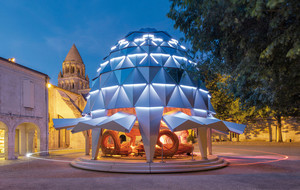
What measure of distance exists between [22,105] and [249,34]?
20.7 meters

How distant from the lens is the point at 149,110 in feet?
54.9

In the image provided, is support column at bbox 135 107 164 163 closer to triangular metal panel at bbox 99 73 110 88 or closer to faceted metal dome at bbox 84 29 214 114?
faceted metal dome at bbox 84 29 214 114

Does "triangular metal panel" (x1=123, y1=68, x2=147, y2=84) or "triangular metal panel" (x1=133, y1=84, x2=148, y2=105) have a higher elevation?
"triangular metal panel" (x1=123, y1=68, x2=147, y2=84)

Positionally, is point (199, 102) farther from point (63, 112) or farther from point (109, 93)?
point (63, 112)

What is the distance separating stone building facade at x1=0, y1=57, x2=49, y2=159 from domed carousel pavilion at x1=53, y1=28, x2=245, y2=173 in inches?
198

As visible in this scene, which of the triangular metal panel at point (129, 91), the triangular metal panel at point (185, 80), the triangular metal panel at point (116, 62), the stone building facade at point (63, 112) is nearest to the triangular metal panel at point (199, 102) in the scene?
the triangular metal panel at point (185, 80)

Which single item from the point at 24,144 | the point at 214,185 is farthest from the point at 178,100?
the point at 24,144

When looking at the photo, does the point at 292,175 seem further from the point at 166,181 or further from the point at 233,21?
the point at 233,21

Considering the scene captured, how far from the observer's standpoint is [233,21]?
27.6 feet

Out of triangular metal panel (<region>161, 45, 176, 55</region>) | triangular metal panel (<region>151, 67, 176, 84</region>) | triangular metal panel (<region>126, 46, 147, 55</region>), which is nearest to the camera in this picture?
triangular metal panel (<region>151, 67, 176, 84</region>)

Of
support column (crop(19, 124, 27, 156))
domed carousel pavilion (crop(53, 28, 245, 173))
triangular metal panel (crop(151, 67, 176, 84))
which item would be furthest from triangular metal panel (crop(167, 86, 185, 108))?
support column (crop(19, 124, 27, 156))

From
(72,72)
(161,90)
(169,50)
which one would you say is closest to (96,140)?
(161,90)

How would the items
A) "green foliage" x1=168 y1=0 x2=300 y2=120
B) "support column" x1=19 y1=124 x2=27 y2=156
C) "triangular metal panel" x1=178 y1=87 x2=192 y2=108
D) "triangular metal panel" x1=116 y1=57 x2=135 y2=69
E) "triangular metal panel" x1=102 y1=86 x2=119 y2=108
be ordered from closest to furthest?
"green foliage" x1=168 y1=0 x2=300 y2=120 → "triangular metal panel" x1=178 y1=87 x2=192 y2=108 → "triangular metal panel" x1=102 y1=86 x2=119 y2=108 → "triangular metal panel" x1=116 y1=57 x2=135 y2=69 → "support column" x1=19 y1=124 x2=27 y2=156

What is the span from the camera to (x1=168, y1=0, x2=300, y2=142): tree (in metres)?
7.39
